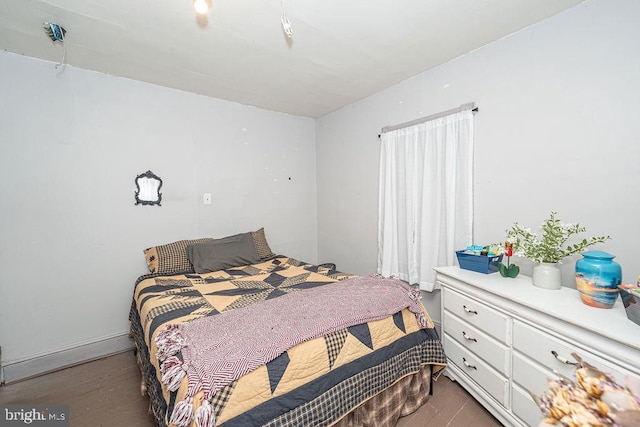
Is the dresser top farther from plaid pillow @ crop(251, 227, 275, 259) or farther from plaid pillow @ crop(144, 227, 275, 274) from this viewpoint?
plaid pillow @ crop(144, 227, 275, 274)

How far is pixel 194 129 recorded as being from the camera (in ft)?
9.13

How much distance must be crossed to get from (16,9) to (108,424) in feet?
8.24

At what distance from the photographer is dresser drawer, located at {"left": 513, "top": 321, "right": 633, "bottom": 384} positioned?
1.04 meters

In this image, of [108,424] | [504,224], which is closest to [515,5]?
[504,224]

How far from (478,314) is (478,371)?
0.35 meters

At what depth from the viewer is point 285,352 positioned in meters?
1.13

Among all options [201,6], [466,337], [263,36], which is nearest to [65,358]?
[201,6]

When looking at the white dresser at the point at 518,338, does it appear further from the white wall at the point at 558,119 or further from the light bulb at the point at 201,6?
the light bulb at the point at 201,6

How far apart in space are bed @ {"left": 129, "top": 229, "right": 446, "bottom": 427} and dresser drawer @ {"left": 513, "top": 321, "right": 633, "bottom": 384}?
467 mm

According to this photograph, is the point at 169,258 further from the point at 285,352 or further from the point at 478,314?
the point at 478,314

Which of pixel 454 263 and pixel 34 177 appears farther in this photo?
pixel 454 263

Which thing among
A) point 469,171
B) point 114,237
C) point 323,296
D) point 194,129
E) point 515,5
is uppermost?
point 515,5

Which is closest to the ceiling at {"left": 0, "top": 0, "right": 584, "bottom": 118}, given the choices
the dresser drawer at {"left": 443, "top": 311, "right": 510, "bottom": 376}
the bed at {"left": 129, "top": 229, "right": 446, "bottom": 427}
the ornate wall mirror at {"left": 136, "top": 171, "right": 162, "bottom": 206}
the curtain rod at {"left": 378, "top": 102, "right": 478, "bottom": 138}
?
the curtain rod at {"left": 378, "top": 102, "right": 478, "bottom": 138}

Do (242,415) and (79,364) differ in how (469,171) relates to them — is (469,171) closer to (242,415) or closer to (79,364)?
(242,415)
